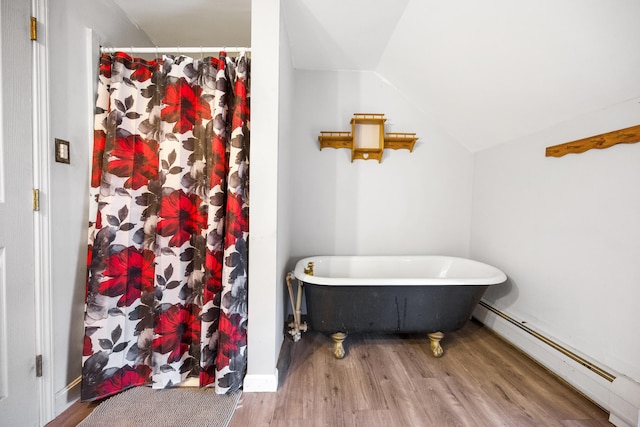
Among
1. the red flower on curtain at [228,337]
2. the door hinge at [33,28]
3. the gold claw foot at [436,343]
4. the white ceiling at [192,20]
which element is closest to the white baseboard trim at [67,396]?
the red flower on curtain at [228,337]

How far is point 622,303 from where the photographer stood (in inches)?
47.4

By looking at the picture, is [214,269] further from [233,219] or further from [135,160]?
[135,160]

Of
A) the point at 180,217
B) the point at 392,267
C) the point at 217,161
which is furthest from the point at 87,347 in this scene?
the point at 392,267

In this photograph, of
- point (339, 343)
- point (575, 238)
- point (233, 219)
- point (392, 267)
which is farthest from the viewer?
point (392, 267)

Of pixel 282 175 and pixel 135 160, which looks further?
pixel 282 175

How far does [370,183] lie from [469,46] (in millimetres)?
1152

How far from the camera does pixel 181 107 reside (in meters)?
1.29

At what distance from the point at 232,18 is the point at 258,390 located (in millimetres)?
2288

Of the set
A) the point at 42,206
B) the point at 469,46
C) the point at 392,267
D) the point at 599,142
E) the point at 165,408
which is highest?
the point at 469,46

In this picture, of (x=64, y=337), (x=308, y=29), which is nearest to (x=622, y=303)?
(x=308, y=29)

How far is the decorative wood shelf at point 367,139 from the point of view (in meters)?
2.10

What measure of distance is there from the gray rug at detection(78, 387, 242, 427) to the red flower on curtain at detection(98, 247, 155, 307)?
1.59 ft

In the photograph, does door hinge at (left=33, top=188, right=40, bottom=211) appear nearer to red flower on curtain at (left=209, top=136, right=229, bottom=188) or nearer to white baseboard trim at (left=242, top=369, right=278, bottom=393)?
red flower on curtain at (left=209, top=136, right=229, bottom=188)

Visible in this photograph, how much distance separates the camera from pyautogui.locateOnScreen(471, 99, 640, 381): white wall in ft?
3.91
